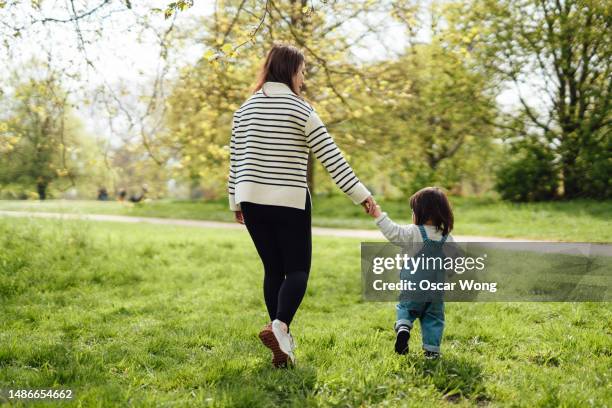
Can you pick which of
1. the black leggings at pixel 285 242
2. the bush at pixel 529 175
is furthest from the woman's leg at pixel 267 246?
the bush at pixel 529 175

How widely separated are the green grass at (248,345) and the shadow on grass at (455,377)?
10mm

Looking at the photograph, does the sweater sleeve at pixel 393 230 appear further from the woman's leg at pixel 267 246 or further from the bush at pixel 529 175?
the bush at pixel 529 175

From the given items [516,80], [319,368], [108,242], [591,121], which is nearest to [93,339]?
[319,368]

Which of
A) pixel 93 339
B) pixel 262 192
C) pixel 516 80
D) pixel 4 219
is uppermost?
pixel 516 80

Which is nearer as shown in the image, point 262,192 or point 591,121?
point 262,192

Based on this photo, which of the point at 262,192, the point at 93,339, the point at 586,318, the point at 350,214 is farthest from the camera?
the point at 350,214

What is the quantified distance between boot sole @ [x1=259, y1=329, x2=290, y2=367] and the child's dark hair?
1231mm

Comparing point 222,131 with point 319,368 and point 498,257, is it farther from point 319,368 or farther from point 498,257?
point 319,368

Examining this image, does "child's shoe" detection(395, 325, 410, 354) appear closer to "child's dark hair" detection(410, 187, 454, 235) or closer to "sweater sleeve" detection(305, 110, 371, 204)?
"child's dark hair" detection(410, 187, 454, 235)

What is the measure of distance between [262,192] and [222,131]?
28.3 feet

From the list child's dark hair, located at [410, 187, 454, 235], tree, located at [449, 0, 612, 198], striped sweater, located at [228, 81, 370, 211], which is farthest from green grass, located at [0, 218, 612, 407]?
tree, located at [449, 0, 612, 198]

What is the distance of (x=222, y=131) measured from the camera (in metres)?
11.6

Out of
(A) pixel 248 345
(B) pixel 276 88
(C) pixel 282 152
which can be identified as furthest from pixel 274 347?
(B) pixel 276 88

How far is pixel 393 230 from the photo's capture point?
3.36 meters
